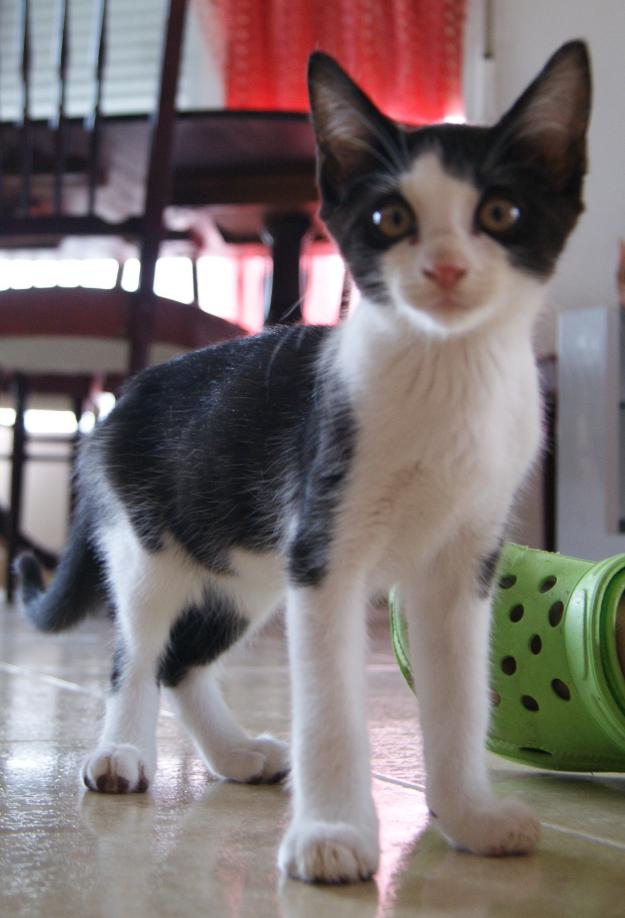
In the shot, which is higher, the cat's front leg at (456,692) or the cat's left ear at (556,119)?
the cat's left ear at (556,119)

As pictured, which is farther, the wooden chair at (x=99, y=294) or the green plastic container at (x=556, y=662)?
the wooden chair at (x=99, y=294)

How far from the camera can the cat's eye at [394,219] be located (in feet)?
2.88

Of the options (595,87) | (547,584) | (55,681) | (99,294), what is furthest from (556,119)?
(595,87)

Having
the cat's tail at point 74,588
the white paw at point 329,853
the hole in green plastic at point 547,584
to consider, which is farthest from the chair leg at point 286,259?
the white paw at point 329,853

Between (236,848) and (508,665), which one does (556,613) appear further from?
(236,848)

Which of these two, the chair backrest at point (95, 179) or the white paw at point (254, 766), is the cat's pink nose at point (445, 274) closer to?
the white paw at point (254, 766)

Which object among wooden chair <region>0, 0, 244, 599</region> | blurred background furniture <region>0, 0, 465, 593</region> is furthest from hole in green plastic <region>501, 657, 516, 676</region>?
wooden chair <region>0, 0, 244, 599</region>

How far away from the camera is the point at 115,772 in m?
1.05

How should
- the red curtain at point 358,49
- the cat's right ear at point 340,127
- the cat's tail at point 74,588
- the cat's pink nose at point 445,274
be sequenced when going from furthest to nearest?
1. the red curtain at point 358,49
2. the cat's tail at point 74,588
3. the cat's right ear at point 340,127
4. the cat's pink nose at point 445,274

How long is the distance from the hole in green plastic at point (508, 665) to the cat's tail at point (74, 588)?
1.73 feet

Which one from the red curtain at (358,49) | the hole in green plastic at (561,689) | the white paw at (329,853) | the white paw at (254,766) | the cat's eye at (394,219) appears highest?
the red curtain at (358,49)

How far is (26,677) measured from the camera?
1935mm

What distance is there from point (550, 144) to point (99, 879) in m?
0.69

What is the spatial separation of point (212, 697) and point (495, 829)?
45 centimetres
